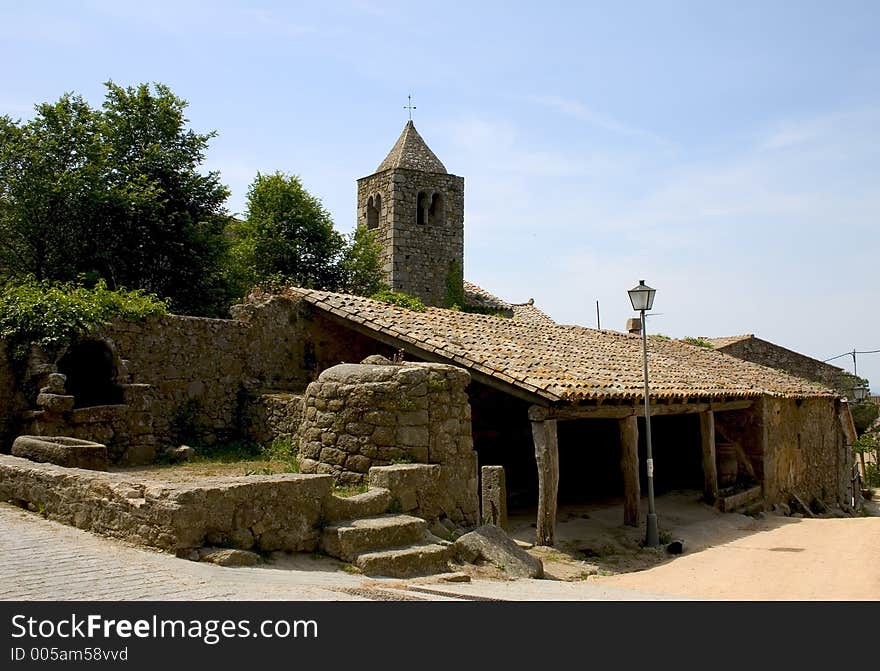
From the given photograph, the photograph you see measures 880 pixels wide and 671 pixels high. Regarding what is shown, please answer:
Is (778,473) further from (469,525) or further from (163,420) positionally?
(163,420)

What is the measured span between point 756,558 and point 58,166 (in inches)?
722

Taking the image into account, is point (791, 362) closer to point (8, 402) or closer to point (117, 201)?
point (117, 201)

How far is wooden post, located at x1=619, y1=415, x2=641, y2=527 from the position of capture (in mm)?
13516

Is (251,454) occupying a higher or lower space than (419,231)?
lower

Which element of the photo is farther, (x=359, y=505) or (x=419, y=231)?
(x=419, y=231)

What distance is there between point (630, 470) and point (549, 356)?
2.69m

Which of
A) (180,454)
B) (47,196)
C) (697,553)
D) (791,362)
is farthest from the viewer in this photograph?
(791,362)

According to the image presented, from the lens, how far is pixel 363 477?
922cm

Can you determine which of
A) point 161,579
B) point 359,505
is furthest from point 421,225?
point 161,579

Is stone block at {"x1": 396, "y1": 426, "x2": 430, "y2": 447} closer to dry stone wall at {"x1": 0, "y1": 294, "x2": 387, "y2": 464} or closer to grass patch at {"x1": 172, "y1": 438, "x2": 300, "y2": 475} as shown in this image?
grass patch at {"x1": 172, "y1": 438, "x2": 300, "y2": 475}

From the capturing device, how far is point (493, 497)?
10.8m

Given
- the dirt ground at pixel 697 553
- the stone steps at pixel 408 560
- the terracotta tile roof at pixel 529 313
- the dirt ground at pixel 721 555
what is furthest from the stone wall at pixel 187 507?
the terracotta tile roof at pixel 529 313

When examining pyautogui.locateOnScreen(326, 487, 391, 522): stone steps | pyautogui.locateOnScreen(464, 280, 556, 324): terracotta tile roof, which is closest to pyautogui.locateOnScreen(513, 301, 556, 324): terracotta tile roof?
pyautogui.locateOnScreen(464, 280, 556, 324): terracotta tile roof
